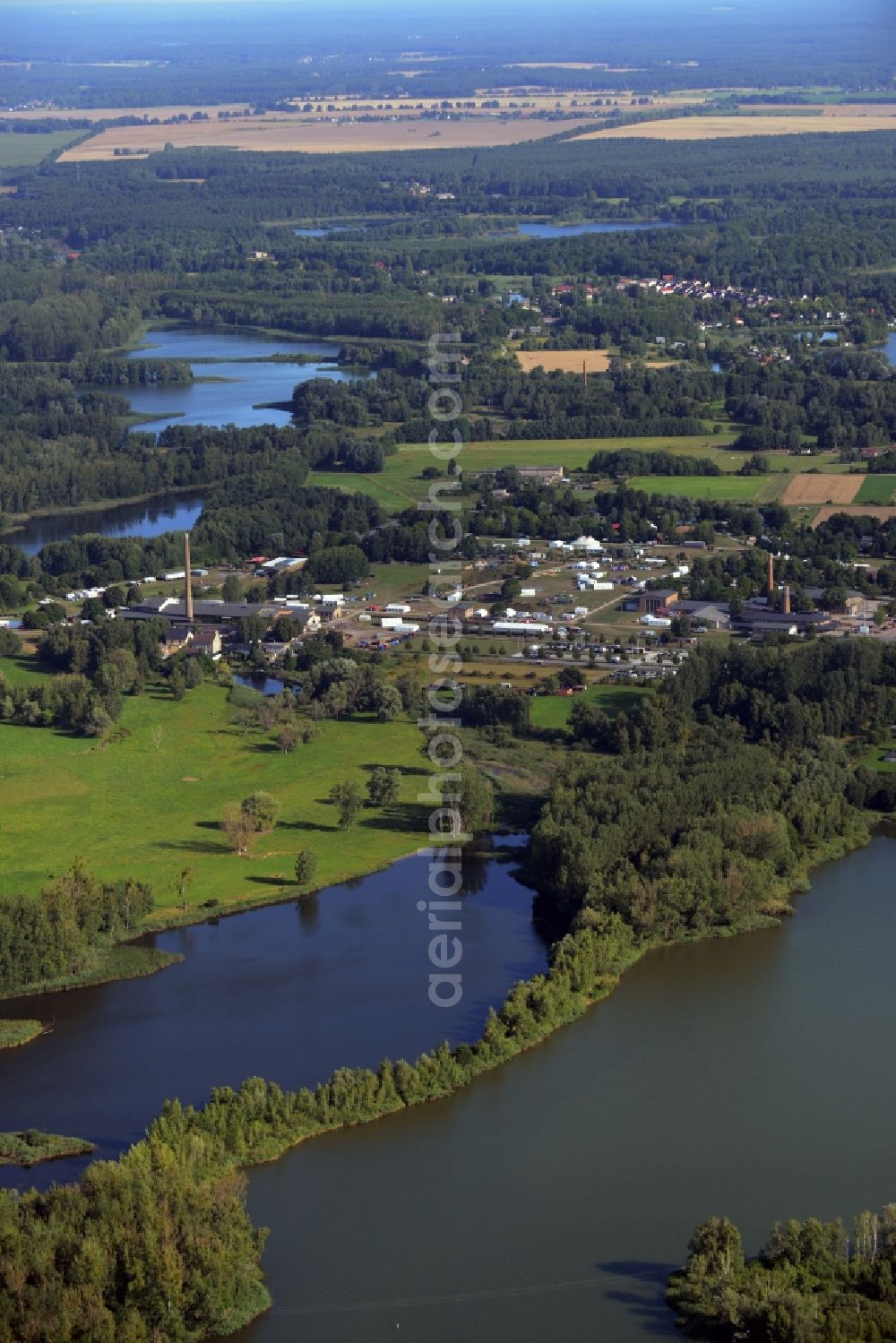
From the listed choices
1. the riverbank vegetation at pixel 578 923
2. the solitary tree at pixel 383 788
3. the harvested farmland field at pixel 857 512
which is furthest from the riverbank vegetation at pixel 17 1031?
the harvested farmland field at pixel 857 512

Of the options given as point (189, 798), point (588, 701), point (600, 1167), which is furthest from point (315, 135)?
point (600, 1167)

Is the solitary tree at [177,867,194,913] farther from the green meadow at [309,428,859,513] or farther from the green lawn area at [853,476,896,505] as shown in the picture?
the green lawn area at [853,476,896,505]

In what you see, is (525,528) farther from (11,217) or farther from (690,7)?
(690,7)

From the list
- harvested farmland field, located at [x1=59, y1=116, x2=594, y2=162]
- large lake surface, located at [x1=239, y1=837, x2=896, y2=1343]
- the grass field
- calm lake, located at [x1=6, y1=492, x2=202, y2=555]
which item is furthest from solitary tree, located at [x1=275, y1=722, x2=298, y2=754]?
harvested farmland field, located at [x1=59, y1=116, x2=594, y2=162]

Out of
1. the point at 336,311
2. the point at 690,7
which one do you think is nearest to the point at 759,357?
the point at 336,311

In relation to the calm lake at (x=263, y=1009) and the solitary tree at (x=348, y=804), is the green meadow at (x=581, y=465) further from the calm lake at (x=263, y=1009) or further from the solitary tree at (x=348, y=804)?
the calm lake at (x=263, y=1009)

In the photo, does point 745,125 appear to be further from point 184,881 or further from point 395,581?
point 184,881
